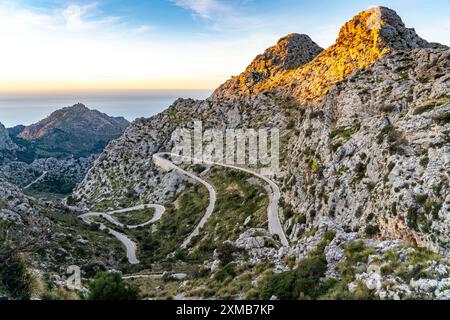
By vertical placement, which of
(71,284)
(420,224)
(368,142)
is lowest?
(71,284)

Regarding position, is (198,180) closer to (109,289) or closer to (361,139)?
(361,139)

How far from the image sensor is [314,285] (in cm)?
2383

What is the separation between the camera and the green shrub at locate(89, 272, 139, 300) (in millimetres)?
24594

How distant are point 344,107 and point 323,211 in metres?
32.0

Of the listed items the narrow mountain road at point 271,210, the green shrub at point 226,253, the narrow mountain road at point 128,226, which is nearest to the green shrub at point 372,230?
the green shrub at point 226,253

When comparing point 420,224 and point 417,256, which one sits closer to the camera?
point 417,256

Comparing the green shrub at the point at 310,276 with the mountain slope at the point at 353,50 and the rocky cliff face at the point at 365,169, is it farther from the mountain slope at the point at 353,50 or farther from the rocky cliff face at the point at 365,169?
the mountain slope at the point at 353,50

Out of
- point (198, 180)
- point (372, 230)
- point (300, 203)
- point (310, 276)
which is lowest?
point (198, 180)

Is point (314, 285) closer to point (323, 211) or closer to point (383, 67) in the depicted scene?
point (323, 211)

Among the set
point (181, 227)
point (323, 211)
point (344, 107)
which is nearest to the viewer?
point (323, 211)

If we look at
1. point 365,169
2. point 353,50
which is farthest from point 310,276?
point 353,50

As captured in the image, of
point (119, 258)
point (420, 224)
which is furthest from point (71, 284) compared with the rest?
point (119, 258)

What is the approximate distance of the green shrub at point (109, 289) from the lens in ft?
80.7

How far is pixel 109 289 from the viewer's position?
80.8 feet
